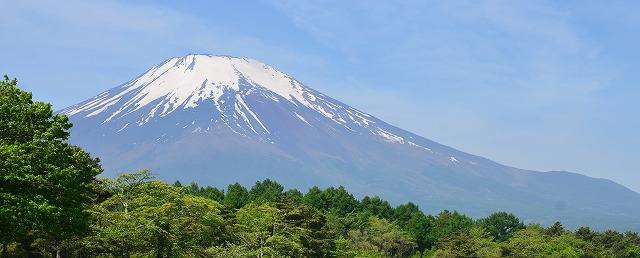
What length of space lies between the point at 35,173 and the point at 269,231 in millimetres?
23340

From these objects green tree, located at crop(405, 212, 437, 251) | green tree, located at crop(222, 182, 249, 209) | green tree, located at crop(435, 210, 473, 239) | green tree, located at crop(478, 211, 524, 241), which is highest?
green tree, located at crop(478, 211, 524, 241)

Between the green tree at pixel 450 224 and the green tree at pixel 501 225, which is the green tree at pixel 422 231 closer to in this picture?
Result: the green tree at pixel 450 224

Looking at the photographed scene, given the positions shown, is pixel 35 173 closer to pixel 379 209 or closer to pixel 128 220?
pixel 128 220

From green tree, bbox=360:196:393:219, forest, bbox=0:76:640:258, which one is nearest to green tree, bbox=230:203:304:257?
forest, bbox=0:76:640:258

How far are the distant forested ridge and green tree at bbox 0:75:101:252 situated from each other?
315 centimetres

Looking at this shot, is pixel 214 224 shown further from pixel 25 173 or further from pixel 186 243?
pixel 25 173

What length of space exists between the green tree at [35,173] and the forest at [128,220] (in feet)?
0.09

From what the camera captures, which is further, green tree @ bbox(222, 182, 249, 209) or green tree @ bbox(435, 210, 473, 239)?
green tree @ bbox(435, 210, 473, 239)

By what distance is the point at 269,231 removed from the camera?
138ft

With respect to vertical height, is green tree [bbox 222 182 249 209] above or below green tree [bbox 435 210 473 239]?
below

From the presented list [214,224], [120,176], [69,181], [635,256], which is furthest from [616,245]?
[69,181]

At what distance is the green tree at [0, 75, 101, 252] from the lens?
18828mm

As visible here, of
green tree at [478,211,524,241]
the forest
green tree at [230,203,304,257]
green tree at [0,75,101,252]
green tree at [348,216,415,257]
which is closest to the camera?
green tree at [0,75,101,252]

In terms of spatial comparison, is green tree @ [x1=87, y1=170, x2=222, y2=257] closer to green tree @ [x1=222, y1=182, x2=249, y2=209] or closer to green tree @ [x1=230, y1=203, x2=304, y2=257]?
green tree @ [x1=230, y1=203, x2=304, y2=257]
